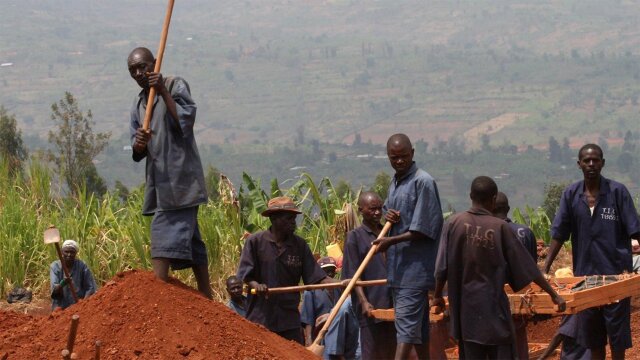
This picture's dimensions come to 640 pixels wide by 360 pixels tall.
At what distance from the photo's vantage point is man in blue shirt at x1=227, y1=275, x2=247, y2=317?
10282 millimetres

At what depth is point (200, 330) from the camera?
8.13 metres

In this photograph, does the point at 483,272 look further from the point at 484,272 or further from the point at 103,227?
the point at 103,227

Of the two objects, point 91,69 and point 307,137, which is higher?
point 91,69

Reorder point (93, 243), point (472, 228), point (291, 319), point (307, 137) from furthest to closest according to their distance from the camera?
point (307, 137) → point (93, 243) → point (291, 319) → point (472, 228)

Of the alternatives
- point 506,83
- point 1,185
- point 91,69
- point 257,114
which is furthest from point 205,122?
point 1,185

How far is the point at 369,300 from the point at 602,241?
1788mm

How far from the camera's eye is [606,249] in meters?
9.55

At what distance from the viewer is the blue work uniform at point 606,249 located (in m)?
9.47

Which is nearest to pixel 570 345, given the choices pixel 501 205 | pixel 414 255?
pixel 501 205

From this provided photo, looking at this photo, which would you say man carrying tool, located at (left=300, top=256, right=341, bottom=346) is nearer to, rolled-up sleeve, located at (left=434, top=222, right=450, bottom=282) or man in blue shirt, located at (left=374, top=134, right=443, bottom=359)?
man in blue shirt, located at (left=374, top=134, right=443, bottom=359)

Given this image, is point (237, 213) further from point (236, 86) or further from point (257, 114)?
point (236, 86)

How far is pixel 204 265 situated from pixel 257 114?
17424 centimetres

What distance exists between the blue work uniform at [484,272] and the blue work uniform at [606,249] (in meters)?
1.68

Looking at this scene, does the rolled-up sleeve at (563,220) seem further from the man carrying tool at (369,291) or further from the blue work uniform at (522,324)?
the man carrying tool at (369,291)
